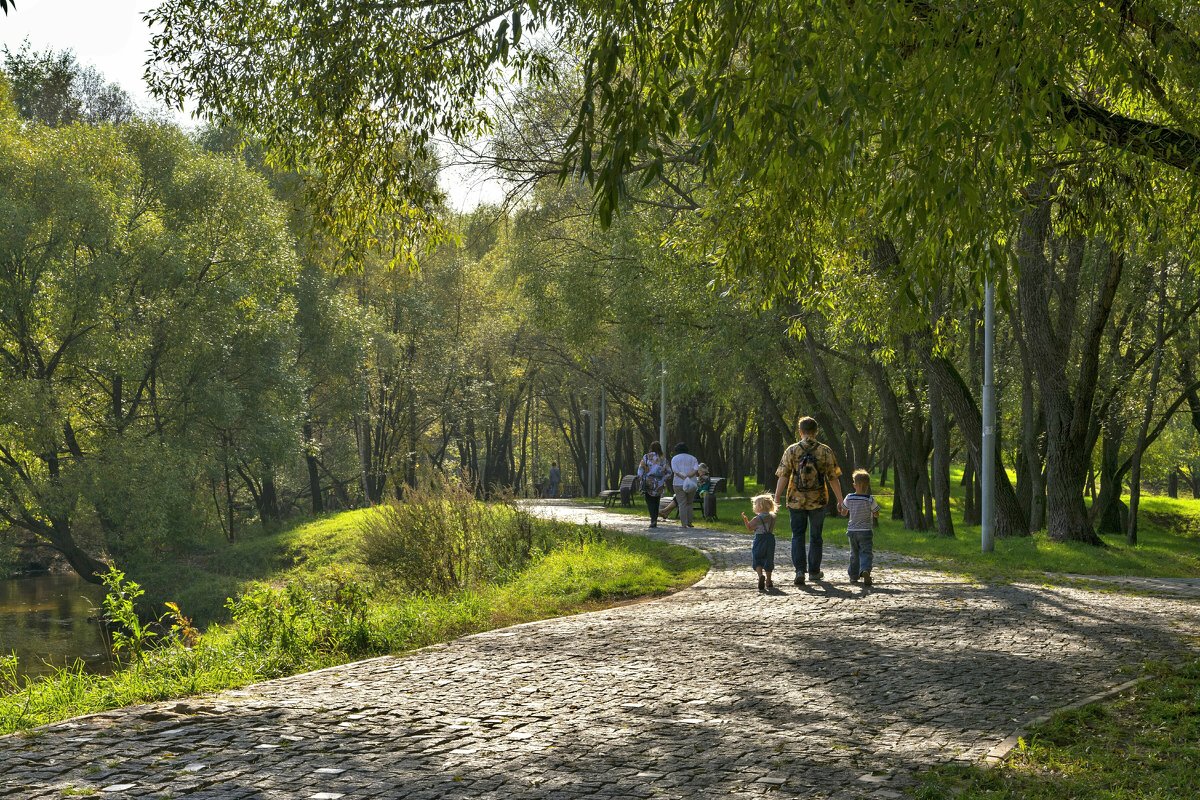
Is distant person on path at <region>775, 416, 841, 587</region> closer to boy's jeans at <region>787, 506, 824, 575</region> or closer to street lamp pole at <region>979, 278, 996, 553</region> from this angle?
boy's jeans at <region>787, 506, 824, 575</region>

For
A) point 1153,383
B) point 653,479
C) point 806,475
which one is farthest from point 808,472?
point 1153,383

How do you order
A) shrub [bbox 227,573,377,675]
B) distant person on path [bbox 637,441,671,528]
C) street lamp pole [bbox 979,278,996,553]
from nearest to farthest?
shrub [bbox 227,573,377,675], street lamp pole [bbox 979,278,996,553], distant person on path [bbox 637,441,671,528]

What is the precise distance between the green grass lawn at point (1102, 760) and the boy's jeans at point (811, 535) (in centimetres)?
618

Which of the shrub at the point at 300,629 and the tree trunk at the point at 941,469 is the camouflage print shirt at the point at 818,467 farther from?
the tree trunk at the point at 941,469

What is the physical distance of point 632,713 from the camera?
23.7ft

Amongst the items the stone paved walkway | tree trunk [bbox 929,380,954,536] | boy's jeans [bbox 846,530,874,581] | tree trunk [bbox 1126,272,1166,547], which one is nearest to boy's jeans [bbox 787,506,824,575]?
boy's jeans [bbox 846,530,874,581]

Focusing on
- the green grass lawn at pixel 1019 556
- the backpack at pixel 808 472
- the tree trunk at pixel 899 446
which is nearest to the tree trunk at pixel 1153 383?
the green grass lawn at pixel 1019 556

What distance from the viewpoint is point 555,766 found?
596 cm

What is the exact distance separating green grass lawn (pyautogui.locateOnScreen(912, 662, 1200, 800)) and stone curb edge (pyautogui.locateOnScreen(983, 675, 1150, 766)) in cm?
5

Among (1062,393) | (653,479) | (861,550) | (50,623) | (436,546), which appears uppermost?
(1062,393)

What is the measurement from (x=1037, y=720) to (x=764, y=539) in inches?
265

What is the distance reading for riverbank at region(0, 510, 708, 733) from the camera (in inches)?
343

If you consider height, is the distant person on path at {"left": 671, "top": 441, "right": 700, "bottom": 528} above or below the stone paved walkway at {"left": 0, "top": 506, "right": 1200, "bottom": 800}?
above

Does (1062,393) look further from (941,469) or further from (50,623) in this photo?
(50,623)
